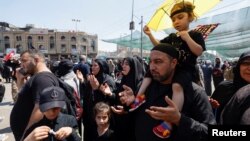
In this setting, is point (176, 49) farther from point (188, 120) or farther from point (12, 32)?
point (12, 32)

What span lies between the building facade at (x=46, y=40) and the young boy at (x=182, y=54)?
83.5 m

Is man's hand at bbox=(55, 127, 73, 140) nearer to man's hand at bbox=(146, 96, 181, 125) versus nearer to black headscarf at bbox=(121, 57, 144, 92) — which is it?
man's hand at bbox=(146, 96, 181, 125)

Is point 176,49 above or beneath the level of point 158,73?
above

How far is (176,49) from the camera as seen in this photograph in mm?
2445

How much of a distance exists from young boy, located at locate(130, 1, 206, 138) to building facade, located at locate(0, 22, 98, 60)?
83.5 m

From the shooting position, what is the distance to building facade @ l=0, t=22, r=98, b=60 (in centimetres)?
8762

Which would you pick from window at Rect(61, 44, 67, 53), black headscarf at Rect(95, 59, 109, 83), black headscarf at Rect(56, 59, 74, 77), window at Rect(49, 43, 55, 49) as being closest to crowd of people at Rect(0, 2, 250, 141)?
black headscarf at Rect(95, 59, 109, 83)

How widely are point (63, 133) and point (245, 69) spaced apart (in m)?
1.86

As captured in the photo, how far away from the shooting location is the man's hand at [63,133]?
261 centimetres

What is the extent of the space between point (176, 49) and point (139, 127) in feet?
2.20

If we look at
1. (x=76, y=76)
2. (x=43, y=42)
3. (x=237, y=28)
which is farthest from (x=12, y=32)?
(x=76, y=76)

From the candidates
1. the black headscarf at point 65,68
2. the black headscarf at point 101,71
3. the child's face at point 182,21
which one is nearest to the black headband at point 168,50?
the child's face at point 182,21

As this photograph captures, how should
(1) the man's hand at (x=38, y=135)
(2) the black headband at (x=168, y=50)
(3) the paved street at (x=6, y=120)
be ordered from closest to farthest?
(2) the black headband at (x=168, y=50), (1) the man's hand at (x=38, y=135), (3) the paved street at (x=6, y=120)

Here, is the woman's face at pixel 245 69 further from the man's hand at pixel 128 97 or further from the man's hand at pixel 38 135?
the man's hand at pixel 38 135
